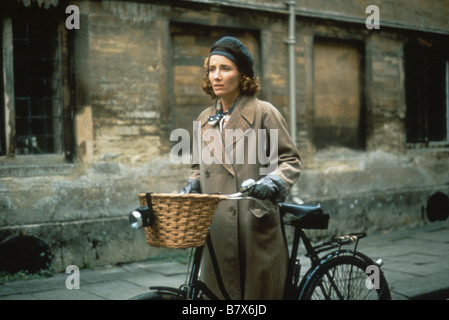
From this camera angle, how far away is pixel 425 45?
11.4 m

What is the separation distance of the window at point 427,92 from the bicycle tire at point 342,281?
7.89 m

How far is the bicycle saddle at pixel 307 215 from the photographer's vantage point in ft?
11.5

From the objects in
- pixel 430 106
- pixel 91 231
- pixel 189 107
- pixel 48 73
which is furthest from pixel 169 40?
pixel 430 106

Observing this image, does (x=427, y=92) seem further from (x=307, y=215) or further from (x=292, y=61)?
(x=307, y=215)

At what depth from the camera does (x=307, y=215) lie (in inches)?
138

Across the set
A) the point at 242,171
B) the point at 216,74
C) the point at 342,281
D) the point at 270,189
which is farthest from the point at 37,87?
the point at 270,189

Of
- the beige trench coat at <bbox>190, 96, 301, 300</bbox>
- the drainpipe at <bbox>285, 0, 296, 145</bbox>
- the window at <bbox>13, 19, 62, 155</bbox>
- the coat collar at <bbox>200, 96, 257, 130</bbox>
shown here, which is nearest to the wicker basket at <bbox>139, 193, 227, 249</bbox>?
the beige trench coat at <bbox>190, 96, 301, 300</bbox>

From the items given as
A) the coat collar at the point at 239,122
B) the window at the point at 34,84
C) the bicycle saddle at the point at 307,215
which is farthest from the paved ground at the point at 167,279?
the coat collar at the point at 239,122

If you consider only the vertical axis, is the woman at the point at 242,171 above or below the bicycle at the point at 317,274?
above

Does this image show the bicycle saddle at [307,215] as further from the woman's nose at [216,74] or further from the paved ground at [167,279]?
the paved ground at [167,279]

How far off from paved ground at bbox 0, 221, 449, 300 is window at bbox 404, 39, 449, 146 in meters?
3.45

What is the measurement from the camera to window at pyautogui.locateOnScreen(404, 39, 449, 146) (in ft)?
36.9
